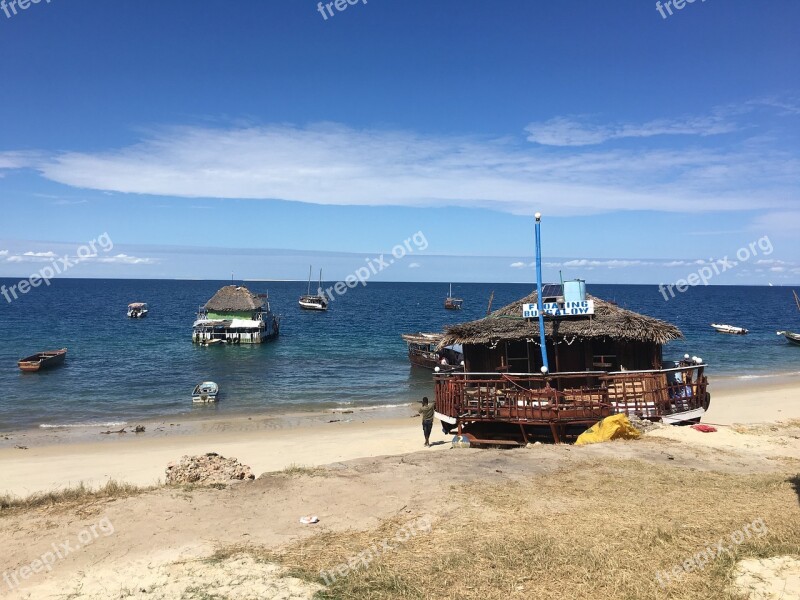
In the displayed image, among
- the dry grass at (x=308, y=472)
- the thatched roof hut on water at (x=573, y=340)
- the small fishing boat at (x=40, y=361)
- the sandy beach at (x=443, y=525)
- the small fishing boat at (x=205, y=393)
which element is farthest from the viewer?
the small fishing boat at (x=40, y=361)

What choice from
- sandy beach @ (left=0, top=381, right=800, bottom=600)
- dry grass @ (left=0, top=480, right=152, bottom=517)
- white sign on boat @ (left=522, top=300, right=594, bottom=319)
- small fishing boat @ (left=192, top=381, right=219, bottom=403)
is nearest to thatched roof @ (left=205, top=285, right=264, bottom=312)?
small fishing boat @ (left=192, top=381, right=219, bottom=403)

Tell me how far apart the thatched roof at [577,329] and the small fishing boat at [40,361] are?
30.9 m

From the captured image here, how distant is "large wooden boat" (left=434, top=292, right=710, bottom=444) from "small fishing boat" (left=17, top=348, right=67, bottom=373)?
30.9 m

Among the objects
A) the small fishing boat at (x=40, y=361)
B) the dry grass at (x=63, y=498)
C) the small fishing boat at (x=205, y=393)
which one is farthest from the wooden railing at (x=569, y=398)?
the small fishing boat at (x=40, y=361)

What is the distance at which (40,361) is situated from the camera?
3822cm

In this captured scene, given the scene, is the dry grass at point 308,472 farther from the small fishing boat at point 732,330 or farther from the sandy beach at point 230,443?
the small fishing boat at point 732,330

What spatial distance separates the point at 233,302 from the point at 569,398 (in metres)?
46.5

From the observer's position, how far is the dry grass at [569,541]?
23.1 ft

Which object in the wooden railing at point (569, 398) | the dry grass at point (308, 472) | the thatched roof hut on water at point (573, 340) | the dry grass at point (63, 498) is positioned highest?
the thatched roof hut on water at point (573, 340)

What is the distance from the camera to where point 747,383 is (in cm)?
3634

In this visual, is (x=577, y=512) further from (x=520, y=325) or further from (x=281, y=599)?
(x=520, y=325)

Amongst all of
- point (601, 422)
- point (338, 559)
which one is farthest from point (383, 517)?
point (601, 422)

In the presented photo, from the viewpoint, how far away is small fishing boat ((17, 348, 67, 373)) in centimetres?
3762

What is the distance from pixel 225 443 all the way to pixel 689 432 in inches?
641
